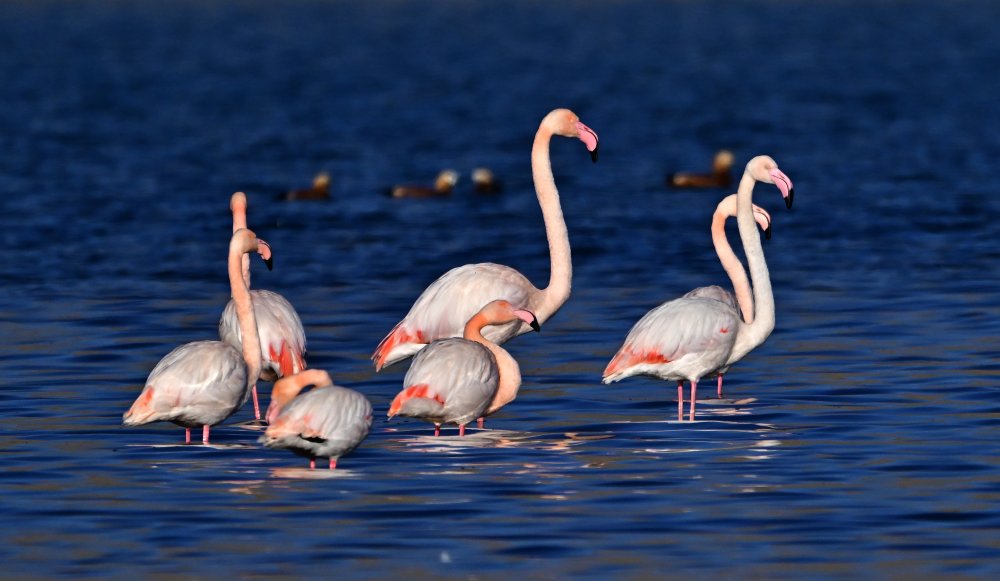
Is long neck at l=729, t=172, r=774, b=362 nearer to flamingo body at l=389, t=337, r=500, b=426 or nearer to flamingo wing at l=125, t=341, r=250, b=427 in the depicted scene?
flamingo body at l=389, t=337, r=500, b=426

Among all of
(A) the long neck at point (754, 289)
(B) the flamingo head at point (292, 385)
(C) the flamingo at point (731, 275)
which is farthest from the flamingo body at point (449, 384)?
(C) the flamingo at point (731, 275)

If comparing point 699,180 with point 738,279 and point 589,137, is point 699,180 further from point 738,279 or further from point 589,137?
point 738,279

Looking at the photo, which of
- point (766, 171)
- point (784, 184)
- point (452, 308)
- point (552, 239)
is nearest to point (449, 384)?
point (452, 308)

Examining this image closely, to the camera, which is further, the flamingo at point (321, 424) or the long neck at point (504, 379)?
the long neck at point (504, 379)

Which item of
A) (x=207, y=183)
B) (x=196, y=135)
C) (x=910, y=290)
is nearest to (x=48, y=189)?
(x=207, y=183)

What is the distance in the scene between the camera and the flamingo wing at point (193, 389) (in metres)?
11.2

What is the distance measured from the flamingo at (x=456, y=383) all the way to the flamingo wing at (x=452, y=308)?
3.79 feet

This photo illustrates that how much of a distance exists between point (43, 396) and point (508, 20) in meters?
102

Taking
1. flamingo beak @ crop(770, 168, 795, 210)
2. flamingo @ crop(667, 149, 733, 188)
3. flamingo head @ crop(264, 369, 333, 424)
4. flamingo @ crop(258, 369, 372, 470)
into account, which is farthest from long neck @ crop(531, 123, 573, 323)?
flamingo @ crop(667, 149, 733, 188)

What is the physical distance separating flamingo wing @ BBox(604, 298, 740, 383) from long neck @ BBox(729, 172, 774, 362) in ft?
0.76

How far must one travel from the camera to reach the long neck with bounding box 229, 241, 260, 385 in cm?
1181

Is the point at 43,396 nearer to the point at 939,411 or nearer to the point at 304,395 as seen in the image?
the point at 304,395

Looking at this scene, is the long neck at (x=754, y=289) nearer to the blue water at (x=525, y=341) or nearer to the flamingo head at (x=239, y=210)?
the blue water at (x=525, y=341)

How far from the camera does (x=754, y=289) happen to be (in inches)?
513
